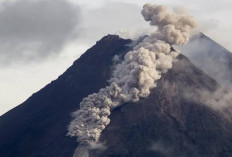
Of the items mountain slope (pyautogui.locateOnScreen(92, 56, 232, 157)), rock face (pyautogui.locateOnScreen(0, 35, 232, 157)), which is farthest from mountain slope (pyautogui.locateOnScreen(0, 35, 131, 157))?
mountain slope (pyautogui.locateOnScreen(92, 56, 232, 157))

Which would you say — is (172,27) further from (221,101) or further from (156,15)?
(221,101)

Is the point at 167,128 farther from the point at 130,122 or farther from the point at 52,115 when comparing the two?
the point at 52,115

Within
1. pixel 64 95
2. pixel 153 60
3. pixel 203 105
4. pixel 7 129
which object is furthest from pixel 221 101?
pixel 7 129

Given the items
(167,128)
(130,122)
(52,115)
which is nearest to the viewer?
(167,128)

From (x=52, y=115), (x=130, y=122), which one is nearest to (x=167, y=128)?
(x=130, y=122)

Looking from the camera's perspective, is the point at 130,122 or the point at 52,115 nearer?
the point at 130,122
